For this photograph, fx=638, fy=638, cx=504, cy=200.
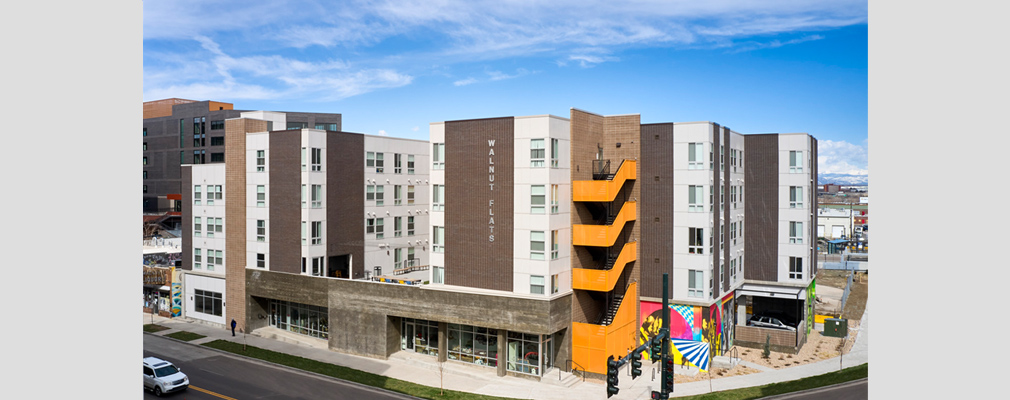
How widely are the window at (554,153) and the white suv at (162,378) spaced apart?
71.0 ft

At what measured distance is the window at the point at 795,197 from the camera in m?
46.8

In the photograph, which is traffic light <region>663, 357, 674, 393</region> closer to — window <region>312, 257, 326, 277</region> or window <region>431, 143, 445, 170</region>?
window <region>431, 143, 445, 170</region>

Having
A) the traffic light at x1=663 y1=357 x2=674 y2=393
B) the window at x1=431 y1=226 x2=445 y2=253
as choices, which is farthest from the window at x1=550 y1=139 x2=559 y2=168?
the traffic light at x1=663 y1=357 x2=674 y2=393

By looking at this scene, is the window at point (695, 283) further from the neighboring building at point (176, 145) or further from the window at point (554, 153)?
the neighboring building at point (176, 145)

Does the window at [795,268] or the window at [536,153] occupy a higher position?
the window at [536,153]

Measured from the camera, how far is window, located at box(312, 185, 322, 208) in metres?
42.5

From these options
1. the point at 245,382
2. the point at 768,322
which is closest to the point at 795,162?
the point at 768,322

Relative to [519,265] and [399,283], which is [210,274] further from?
[519,265]

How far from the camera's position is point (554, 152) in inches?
1356

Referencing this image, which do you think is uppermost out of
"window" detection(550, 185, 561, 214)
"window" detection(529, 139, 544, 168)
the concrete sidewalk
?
"window" detection(529, 139, 544, 168)

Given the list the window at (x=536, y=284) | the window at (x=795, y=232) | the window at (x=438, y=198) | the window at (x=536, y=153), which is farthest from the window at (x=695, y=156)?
the window at (x=438, y=198)

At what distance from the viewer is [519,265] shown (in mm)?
35000

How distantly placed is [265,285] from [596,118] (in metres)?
25.2

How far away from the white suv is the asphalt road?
472mm
